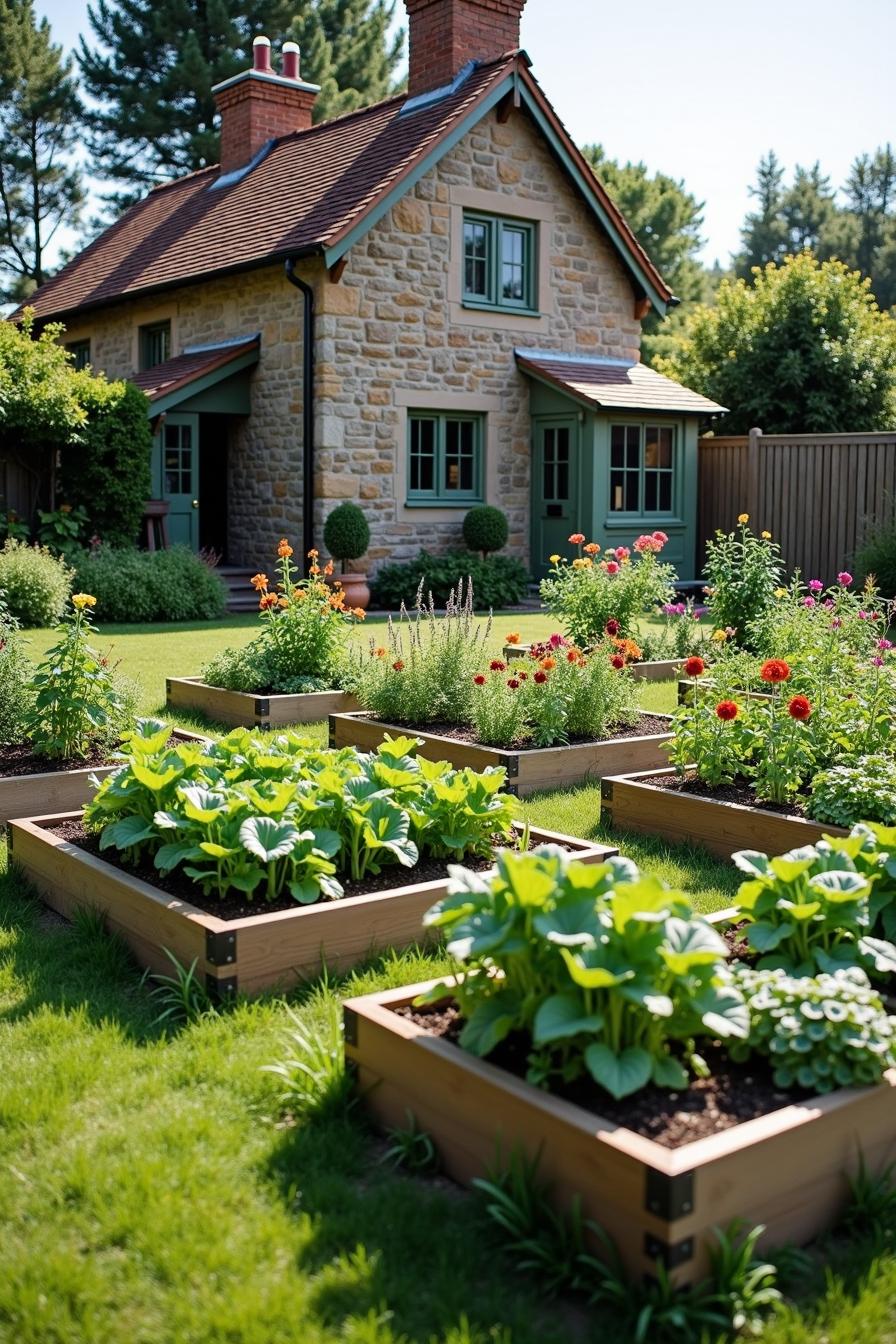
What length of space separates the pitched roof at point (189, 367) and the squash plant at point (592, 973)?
1419 cm

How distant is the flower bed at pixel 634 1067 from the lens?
257 cm

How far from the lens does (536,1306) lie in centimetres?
249

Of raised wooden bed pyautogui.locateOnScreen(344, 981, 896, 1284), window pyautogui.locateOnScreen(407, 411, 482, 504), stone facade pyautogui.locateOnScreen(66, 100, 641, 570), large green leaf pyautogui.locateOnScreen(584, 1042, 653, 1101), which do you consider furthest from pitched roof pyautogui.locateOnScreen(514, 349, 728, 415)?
large green leaf pyautogui.locateOnScreen(584, 1042, 653, 1101)

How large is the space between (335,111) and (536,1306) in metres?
30.5

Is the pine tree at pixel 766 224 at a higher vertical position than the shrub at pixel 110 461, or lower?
higher

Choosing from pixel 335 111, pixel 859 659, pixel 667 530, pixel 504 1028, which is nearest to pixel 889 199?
pixel 335 111

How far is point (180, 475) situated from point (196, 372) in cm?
139

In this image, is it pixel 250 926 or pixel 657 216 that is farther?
pixel 657 216

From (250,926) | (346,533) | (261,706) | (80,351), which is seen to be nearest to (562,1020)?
(250,926)

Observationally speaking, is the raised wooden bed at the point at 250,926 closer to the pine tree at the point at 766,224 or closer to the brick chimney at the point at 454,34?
the brick chimney at the point at 454,34

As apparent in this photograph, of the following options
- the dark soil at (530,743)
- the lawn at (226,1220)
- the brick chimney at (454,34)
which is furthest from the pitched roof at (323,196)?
the lawn at (226,1220)

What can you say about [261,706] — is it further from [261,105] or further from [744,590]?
[261,105]

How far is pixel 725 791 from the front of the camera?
5.65m

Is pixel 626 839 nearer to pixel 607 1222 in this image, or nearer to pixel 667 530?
pixel 607 1222
